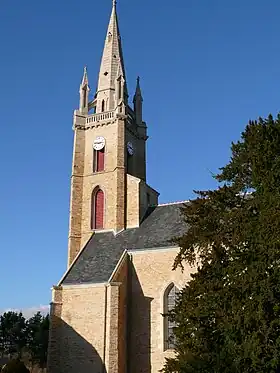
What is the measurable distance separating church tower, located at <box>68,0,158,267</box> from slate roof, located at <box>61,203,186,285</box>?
2.54 ft

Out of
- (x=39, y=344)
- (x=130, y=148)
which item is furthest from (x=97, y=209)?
(x=39, y=344)

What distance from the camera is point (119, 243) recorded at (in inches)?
1179

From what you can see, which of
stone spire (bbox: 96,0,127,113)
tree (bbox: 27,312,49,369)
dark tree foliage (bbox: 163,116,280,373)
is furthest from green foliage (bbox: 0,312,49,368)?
dark tree foliage (bbox: 163,116,280,373)

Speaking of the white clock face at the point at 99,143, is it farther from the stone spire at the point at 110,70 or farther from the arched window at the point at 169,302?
the arched window at the point at 169,302

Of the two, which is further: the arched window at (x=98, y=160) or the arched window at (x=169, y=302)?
the arched window at (x=98, y=160)

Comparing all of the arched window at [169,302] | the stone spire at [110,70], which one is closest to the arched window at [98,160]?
the stone spire at [110,70]

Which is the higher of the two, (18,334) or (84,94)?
(84,94)

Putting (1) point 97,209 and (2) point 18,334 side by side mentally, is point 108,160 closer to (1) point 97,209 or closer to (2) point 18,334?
(1) point 97,209

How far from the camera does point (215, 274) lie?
1609cm

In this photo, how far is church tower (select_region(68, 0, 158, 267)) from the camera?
32.0m

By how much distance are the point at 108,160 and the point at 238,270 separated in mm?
19495

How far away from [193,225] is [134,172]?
18005mm

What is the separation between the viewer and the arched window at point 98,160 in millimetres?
34062

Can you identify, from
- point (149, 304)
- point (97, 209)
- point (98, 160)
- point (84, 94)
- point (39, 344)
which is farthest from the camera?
point (39, 344)
